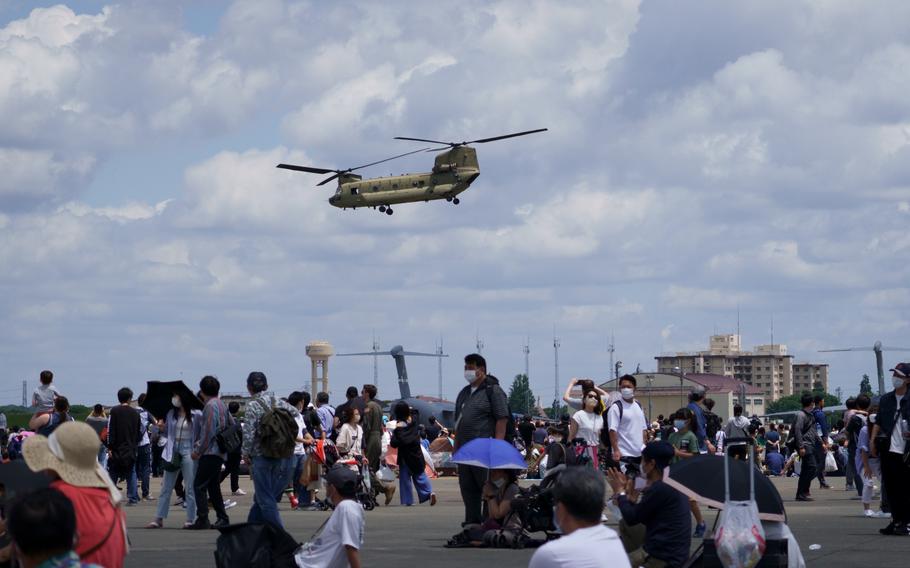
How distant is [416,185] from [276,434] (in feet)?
149

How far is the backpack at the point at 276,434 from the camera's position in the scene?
563 inches

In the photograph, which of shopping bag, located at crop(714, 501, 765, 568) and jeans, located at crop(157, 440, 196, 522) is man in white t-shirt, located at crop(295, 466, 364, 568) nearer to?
shopping bag, located at crop(714, 501, 765, 568)

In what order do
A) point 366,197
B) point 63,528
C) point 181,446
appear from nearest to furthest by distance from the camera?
point 63,528 → point 181,446 → point 366,197

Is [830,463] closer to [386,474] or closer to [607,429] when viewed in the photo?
[386,474]

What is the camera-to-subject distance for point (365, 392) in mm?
23797

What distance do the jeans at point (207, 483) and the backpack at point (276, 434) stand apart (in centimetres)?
204

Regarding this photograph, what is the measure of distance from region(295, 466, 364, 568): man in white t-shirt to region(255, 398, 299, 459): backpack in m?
3.85

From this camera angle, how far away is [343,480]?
1031 centimetres

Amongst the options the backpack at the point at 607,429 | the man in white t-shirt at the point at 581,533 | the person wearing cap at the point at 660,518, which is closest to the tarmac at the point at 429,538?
the backpack at the point at 607,429

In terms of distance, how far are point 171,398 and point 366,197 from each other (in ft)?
142

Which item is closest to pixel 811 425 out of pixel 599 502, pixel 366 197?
pixel 599 502

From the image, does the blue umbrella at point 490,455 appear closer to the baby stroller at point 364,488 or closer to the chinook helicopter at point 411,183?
the baby stroller at point 364,488

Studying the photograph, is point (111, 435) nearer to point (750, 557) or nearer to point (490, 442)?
point (490, 442)

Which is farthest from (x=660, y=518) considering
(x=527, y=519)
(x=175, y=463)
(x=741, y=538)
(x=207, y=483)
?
(x=175, y=463)
